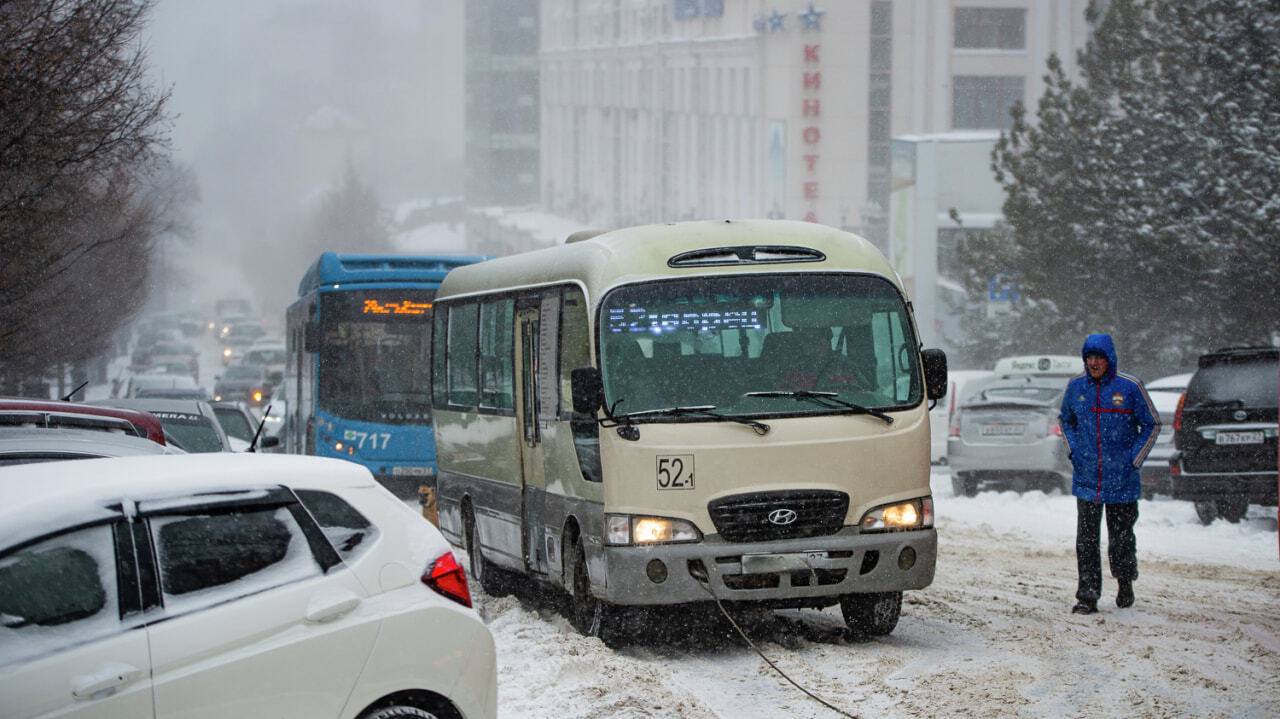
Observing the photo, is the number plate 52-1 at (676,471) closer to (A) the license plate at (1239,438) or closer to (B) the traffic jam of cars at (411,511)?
(B) the traffic jam of cars at (411,511)

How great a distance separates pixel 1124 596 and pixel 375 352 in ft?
40.4

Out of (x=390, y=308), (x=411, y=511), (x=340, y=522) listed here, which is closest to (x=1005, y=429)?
(x=390, y=308)

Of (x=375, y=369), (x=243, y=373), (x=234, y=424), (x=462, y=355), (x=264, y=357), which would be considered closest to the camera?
(x=462, y=355)

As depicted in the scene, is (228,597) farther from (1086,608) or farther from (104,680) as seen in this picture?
(1086,608)

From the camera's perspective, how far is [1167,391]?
88.5 ft

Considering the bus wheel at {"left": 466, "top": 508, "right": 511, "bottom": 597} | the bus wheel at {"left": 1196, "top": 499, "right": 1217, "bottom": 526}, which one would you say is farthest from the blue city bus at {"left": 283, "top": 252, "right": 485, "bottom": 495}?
the bus wheel at {"left": 1196, "top": 499, "right": 1217, "bottom": 526}

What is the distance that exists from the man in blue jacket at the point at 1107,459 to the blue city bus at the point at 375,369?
11.4m

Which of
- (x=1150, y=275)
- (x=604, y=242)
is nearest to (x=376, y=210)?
(x=1150, y=275)

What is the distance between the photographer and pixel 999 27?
77.7 metres

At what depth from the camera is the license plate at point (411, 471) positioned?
22453mm

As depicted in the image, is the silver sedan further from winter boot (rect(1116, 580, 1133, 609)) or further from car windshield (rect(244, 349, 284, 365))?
car windshield (rect(244, 349, 284, 365))

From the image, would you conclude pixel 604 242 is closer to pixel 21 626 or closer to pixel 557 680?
pixel 557 680

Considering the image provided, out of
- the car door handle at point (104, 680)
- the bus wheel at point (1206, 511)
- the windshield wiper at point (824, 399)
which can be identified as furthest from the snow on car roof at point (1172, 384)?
the car door handle at point (104, 680)

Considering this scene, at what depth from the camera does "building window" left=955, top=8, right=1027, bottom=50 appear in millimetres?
77500
